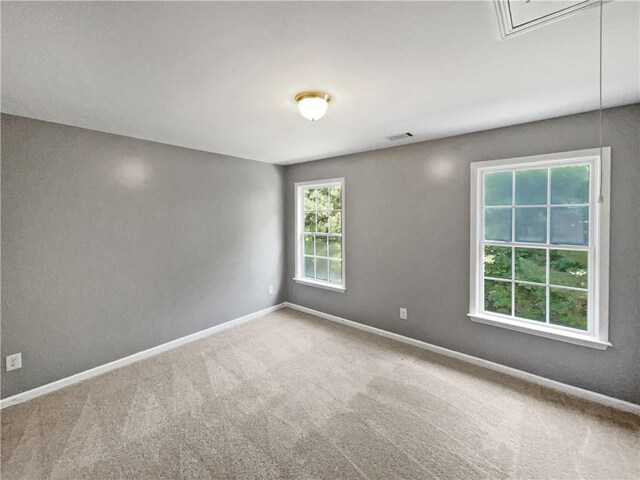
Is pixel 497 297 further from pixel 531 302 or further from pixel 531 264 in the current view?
pixel 531 264

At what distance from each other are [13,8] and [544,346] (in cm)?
407

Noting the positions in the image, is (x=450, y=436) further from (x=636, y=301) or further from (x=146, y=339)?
(x=146, y=339)

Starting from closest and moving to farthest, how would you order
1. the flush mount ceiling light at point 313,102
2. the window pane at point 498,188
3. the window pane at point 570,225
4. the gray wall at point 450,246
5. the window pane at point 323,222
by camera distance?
the flush mount ceiling light at point 313,102, the gray wall at point 450,246, the window pane at point 570,225, the window pane at point 498,188, the window pane at point 323,222

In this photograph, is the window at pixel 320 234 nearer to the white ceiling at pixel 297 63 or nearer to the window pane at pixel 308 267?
the window pane at pixel 308 267

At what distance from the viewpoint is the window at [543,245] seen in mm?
2303

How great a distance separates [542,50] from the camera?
58.0 inches

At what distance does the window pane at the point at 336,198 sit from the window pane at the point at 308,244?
0.69 meters

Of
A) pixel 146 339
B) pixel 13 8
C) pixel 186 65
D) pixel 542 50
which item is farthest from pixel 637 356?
pixel 146 339

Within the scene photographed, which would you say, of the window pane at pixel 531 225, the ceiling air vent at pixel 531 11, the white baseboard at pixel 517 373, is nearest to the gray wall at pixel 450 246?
the white baseboard at pixel 517 373

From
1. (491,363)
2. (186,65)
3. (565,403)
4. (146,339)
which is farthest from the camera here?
(146,339)

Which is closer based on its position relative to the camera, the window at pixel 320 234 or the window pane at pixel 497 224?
the window pane at pixel 497 224

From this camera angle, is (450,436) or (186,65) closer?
(186,65)

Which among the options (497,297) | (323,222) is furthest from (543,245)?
(323,222)

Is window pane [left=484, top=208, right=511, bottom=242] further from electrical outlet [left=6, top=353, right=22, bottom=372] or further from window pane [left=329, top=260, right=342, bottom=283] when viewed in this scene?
electrical outlet [left=6, top=353, right=22, bottom=372]
